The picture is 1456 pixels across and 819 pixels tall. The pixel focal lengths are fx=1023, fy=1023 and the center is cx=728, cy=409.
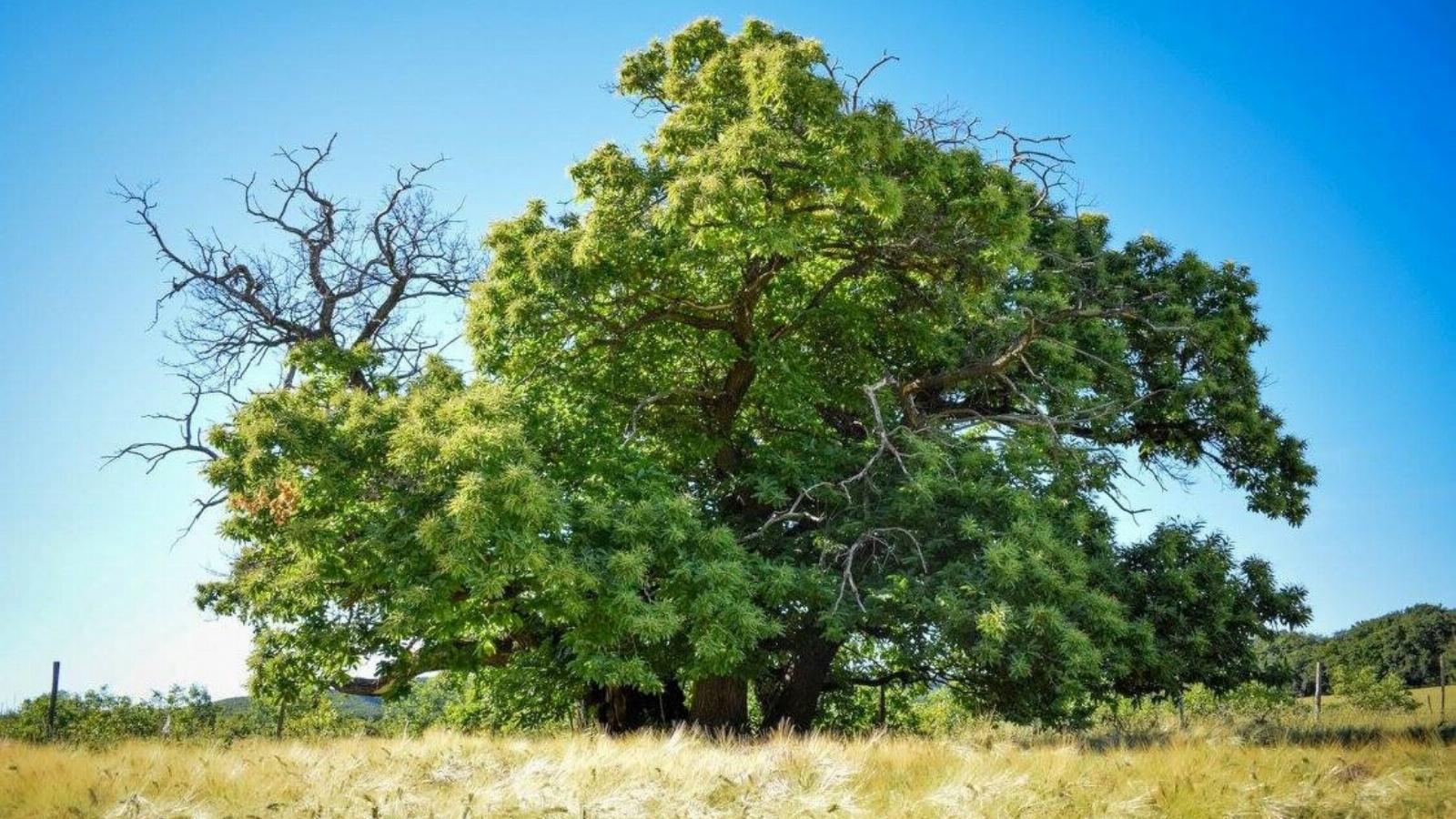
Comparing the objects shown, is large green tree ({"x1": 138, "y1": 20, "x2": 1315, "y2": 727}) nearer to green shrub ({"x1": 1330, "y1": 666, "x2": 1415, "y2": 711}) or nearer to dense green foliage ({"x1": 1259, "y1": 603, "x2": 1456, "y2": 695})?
green shrub ({"x1": 1330, "y1": 666, "x2": 1415, "y2": 711})

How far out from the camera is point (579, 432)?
582 inches

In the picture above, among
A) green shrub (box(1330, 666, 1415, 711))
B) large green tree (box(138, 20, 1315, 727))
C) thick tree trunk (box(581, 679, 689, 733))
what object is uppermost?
large green tree (box(138, 20, 1315, 727))

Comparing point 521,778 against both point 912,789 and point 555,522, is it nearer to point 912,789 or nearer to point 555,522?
point 912,789

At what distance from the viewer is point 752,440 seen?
17812 millimetres

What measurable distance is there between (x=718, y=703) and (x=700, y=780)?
25.3ft

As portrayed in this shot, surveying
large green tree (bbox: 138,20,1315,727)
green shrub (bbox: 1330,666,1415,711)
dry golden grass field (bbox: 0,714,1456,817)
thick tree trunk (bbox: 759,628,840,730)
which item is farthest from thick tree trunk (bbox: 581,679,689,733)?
green shrub (bbox: 1330,666,1415,711)

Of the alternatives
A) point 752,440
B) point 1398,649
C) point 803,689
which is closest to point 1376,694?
point 803,689

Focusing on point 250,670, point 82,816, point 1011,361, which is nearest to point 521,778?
point 82,816

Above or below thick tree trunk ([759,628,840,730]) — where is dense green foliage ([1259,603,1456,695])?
below

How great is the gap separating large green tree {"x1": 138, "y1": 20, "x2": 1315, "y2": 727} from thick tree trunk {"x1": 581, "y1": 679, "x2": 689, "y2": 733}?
66mm

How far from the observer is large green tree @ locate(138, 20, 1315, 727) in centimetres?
1279

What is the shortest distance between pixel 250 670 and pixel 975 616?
10371mm

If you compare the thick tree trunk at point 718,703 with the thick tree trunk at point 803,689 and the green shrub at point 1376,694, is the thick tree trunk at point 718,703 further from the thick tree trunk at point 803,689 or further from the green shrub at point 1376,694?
the green shrub at point 1376,694

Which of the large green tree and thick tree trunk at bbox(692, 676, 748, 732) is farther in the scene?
thick tree trunk at bbox(692, 676, 748, 732)
